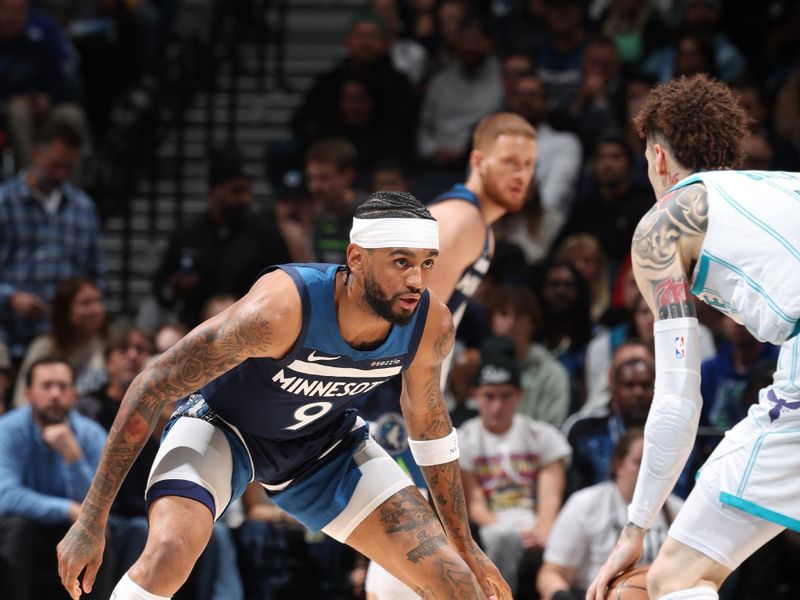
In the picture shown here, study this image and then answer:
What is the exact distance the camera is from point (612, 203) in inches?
343

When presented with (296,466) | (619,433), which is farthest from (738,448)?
(619,433)

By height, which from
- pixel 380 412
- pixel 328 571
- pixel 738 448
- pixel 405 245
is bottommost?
pixel 328 571

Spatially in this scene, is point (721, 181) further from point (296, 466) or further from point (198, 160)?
point (198, 160)

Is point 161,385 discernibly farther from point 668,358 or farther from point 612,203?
point 612,203

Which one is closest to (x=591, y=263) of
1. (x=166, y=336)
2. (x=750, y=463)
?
(x=166, y=336)

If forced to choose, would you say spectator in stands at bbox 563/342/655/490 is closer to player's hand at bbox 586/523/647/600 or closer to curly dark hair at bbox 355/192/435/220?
curly dark hair at bbox 355/192/435/220

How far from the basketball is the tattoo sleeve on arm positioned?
29.4 inches

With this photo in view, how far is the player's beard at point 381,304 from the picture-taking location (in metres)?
4.20

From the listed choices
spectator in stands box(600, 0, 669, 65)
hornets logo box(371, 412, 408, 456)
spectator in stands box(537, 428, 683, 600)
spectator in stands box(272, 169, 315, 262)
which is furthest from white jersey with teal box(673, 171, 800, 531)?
spectator in stands box(600, 0, 669, 65)

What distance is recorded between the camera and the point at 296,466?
4.55 m

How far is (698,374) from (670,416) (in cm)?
15

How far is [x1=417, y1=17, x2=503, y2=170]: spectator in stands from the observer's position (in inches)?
380

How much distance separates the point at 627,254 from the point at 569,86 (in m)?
1.91

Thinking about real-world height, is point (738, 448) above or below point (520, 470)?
above
